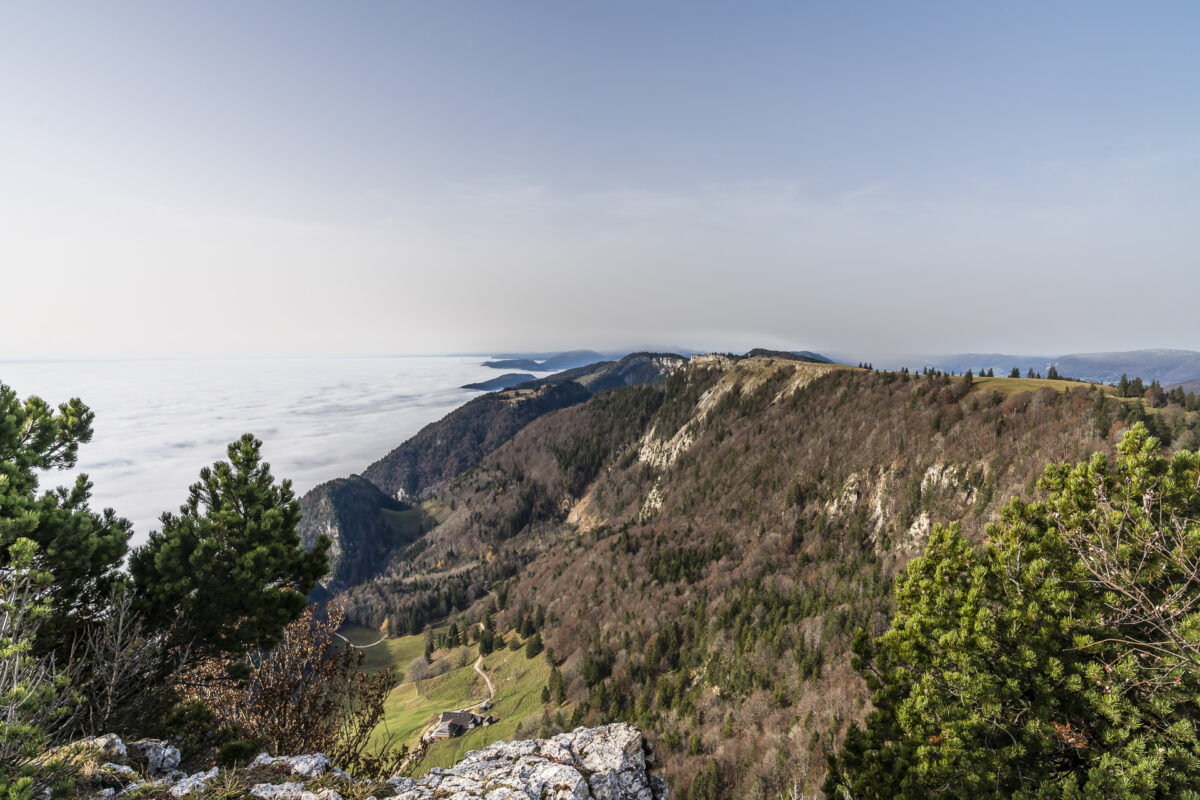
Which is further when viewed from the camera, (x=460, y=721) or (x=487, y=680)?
(x=487, y=680)

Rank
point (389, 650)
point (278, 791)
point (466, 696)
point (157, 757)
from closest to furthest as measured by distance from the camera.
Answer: point (278, 791), point (157, 757), point (466, 696), point (389, 650)

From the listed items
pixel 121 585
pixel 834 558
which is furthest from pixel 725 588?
pixel 121 585

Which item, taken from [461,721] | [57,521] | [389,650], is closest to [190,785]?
[57,521]

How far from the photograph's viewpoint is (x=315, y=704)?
14.6 m

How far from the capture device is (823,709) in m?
69.0

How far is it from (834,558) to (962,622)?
112131 millimetres

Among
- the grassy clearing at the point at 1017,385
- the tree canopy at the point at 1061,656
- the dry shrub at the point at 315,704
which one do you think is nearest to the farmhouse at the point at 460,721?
the dry shrub at the point at 315,704

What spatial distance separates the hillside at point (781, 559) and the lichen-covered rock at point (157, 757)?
214 ft

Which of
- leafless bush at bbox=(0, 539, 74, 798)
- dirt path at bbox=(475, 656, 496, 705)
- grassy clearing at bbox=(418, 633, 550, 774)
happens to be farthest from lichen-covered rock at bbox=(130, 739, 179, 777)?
dirt path at bbox=(475, 656, 496, 705)

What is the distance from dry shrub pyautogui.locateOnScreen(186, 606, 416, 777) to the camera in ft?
43.6

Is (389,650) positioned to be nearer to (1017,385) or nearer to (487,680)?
(487,680)

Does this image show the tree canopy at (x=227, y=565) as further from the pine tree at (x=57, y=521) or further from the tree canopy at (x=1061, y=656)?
the tree canopy at (x=1061, y=656)

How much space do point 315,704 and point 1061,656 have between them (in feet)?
76.5

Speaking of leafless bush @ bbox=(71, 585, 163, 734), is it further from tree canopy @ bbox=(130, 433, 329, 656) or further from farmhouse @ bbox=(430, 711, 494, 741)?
farmhouse @ bbox=(430, 711, 494, 741)
